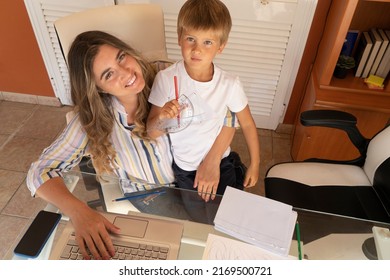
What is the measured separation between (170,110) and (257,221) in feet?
1.42

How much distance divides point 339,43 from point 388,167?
69 centimetres

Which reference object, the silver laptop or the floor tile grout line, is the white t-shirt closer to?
the silver laptop

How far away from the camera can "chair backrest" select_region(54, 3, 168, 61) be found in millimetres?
1196

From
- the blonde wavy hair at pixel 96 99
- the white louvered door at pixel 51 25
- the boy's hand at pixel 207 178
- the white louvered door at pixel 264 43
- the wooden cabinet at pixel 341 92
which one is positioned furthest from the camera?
the white louvered door at pixel 51 25

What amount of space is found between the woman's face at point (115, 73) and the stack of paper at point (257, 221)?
475 mm

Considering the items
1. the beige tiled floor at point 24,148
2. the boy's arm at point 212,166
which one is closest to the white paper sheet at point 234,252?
the boy's arm at point 212,166

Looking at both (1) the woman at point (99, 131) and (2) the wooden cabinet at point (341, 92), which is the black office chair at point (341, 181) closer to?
(2) the wooden cabinet at point (341, 92)

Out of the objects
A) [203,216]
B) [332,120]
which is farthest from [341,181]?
[203,216]

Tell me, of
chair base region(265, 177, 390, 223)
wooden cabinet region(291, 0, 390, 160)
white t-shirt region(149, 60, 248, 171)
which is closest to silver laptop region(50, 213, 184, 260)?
white t-shirt region(149, 60, 248, 171)

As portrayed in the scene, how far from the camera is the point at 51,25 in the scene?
6.88ft

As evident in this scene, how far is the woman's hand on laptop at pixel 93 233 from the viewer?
905 millimetres

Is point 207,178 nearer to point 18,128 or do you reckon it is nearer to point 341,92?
point 341,92

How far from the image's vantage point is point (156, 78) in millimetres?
1130

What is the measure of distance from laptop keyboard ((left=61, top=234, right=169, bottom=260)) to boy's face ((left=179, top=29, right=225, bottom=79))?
59 centimetres
